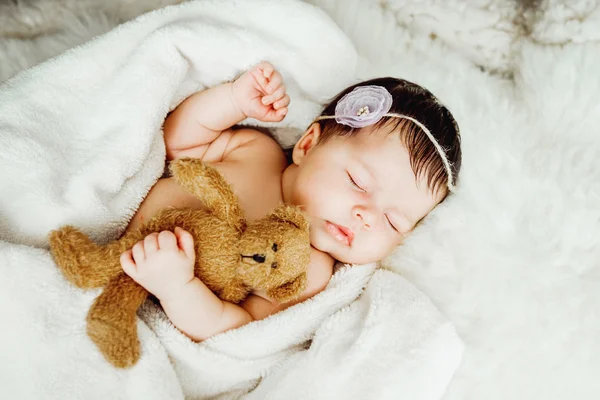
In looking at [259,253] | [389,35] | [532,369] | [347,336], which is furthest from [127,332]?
[389,35]

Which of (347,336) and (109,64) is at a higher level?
(109,64)

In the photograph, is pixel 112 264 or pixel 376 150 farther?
pixel 376 150

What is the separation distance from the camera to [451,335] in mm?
1011

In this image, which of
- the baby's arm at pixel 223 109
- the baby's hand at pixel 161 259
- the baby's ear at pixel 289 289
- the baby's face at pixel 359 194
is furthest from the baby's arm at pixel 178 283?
the baby's arm at pixel 223 109

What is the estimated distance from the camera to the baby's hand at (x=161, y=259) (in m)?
0.84

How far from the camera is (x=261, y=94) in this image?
3.72 feet

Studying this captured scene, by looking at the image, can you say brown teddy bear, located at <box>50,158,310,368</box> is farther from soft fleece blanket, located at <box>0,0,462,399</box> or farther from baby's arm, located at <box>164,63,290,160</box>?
baby's arm, located at <box>164,63,290,160</box>

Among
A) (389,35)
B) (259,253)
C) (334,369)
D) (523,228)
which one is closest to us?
(259,253)

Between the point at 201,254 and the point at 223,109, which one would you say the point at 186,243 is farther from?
the point at 223,109

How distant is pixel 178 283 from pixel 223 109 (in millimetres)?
396

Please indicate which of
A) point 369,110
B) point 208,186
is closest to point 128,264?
point 208,186

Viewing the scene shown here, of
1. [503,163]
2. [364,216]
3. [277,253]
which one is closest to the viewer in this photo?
[277,253]

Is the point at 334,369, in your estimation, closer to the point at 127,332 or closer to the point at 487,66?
the point at 127,332

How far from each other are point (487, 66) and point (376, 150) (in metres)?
0.47
